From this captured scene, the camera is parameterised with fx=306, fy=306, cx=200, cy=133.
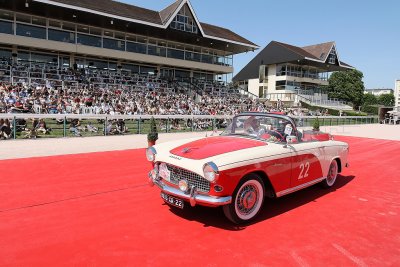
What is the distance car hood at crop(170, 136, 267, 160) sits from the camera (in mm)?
4633

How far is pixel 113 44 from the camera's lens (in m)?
30.8

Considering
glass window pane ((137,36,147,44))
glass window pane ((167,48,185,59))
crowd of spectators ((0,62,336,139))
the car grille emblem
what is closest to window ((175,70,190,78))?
glass window pane ((167,48,185,59))

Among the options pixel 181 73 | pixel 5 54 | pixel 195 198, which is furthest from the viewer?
pixel 181 73

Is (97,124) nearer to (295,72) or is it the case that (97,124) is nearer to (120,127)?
(120,127)

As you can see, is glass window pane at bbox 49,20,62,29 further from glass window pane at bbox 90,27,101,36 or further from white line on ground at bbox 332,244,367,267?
white line on ground at bbox 332,244,367,267

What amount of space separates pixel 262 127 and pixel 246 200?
1666 millimetres

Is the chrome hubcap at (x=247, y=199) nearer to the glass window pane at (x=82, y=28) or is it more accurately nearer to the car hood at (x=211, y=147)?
the car hood at (x=211, y=147)

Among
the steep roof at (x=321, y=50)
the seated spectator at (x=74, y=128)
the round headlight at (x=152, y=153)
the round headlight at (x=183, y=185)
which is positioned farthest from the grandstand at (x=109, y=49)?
the steep roof at (x=321, y=50)

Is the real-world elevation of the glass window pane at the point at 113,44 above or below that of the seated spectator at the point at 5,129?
above

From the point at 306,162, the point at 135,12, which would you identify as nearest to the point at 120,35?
the point at 135,12

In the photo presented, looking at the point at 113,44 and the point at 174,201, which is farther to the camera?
the point at 113,44

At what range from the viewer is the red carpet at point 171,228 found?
363 cm

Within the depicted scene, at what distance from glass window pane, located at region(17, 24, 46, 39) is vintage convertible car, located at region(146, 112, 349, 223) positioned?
86.3 ft

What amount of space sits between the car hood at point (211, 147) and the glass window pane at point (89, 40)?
89.1 ft
